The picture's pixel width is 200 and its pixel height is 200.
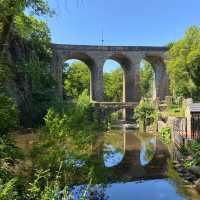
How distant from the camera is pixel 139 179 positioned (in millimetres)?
14828

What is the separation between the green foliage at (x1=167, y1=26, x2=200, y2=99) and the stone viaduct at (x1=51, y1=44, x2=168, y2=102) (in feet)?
41.7

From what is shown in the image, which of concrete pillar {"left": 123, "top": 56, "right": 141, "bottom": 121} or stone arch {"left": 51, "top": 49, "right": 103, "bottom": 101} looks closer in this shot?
stone arch {"left": 51, "top": 49, "right": 103, "bottom": 101}

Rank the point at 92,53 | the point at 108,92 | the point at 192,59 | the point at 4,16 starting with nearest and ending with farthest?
the point at 4,16
the point at 192,59
the point at 92,53
the point at 108,92

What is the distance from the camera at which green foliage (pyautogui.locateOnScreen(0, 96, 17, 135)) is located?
7600 mm

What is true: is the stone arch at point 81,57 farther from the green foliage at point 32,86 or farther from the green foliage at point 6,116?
the green foliage at point 6,116

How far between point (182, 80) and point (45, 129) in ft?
100

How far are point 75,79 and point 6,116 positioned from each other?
59.0m

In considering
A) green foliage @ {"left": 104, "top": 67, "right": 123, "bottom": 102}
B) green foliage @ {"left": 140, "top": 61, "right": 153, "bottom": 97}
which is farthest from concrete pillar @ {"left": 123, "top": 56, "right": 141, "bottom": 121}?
green foliage @ {"left": 140, "top": 61, "right": 153, "bottom": 97}

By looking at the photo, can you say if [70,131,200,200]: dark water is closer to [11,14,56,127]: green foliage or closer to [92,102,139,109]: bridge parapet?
[11,14,56,127]: green foliage

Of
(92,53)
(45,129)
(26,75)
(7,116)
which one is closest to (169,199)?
(45,129)

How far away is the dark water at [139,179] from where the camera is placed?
38.1 ft

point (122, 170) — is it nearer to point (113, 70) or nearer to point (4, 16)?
point (4, 16)

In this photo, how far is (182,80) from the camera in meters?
39.8

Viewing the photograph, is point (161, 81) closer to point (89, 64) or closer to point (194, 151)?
point (89, 64)
